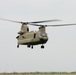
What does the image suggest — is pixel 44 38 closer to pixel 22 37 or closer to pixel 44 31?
pixel 44 31

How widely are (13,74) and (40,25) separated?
8.33 meters

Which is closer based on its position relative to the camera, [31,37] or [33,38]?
[33,38]

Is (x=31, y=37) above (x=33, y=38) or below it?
above

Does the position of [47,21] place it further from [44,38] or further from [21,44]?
[21,44]

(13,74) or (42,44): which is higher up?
(42,44)

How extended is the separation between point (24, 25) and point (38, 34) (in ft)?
19.2

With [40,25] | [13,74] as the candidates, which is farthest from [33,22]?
[13,74]

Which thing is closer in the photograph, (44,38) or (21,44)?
(44,38)

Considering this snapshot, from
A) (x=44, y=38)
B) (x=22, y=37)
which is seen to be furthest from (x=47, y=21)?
(x=22, y=37)

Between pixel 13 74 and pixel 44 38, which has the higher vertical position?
pixel 44 38

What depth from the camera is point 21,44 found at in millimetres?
58156

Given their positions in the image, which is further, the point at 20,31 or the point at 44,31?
the point at 20,31

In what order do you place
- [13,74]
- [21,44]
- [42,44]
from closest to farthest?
[13,74]
[42,44]
[21,44]

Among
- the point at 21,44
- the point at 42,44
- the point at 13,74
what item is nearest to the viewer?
the point at 13,74
